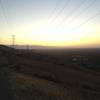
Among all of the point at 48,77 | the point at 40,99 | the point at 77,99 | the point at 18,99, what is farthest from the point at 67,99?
the point at 48,77

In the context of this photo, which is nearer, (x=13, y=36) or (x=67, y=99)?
(x=67, y=99)

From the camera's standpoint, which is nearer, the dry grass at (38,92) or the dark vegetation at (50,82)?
the dry grass at (38,92)

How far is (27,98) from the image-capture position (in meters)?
13.1

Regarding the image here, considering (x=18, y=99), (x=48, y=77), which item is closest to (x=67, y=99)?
(x=18, y=99)

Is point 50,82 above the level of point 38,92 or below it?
below

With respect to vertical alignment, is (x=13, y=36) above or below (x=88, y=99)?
above

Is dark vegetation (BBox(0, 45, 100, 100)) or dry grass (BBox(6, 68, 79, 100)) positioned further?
dark vegetation (BBox(0, 45, 100, 100))

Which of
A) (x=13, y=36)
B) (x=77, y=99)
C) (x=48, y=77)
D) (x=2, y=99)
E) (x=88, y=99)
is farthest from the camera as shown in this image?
(x=13, y=36)

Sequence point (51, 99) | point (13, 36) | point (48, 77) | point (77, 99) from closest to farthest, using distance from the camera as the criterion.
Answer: point (51, 99), point (77, 99), point (48, 77), point (13, 36)

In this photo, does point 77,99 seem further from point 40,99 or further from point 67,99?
point 40,99

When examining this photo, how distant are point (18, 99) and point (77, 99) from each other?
4.42 metres

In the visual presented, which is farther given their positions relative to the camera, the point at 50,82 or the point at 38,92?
the point at 50,82

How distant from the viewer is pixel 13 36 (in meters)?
80.7

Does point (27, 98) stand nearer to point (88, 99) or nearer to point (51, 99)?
point (51, 99)
